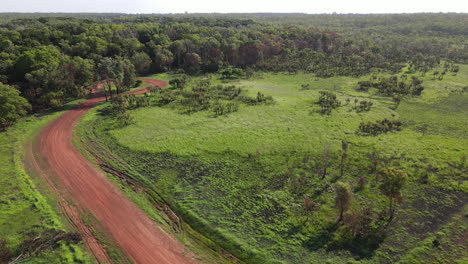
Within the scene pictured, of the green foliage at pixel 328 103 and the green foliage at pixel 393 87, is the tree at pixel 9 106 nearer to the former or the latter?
the green foliage at pixel 328 103

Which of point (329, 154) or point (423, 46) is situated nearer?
point (329, 154)

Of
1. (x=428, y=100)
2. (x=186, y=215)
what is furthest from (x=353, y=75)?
(x=186, y=215)

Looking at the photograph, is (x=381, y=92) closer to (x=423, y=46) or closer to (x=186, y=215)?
(x=186, y=215)

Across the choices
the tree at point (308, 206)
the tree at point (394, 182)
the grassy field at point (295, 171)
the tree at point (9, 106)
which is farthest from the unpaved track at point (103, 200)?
the tree at point (394, 182)

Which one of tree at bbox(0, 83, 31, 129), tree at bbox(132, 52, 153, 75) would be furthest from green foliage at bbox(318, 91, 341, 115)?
tree at bbox(0, 83, 31, 129)

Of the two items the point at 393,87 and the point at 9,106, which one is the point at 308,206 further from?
the point at 393,87

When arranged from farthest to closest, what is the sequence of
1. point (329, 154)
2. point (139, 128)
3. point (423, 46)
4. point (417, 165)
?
point (423, 46) → point (139, 128) → point (329, 154) → point (417, 165)

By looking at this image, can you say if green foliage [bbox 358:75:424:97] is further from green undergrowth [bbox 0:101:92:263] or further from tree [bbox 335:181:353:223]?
green undergrowth [bbox 0:101:92:263]
